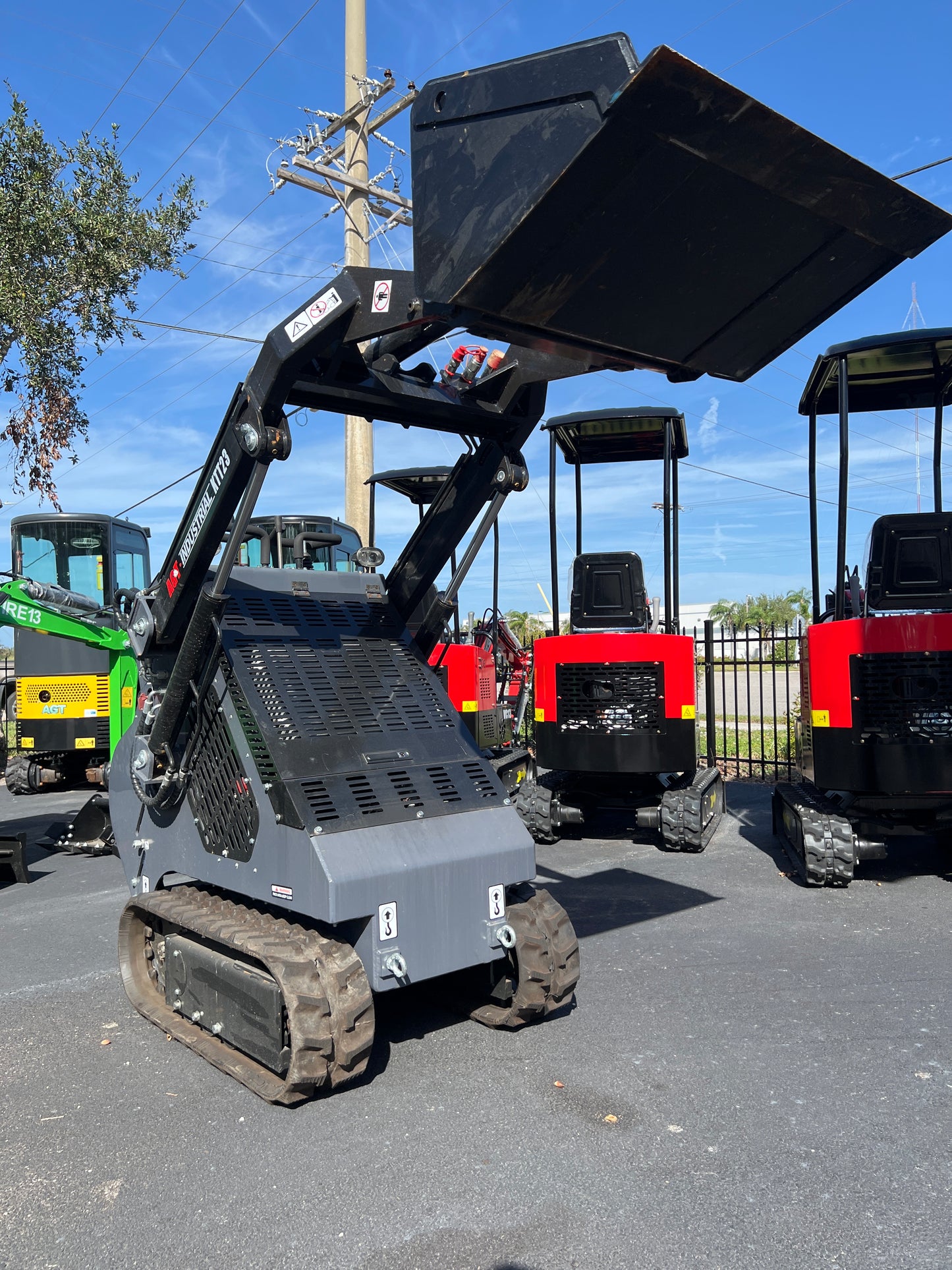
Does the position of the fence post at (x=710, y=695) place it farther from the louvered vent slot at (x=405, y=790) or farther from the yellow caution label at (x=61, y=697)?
the yellow caution label at (x=61, y=697)

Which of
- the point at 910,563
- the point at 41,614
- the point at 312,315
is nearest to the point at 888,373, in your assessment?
the point at 910,563

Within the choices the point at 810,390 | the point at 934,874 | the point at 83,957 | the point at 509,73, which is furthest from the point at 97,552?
the point at 509,73

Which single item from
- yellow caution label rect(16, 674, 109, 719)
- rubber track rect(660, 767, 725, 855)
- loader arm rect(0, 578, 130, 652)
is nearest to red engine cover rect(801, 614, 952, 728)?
rubber track rect(660, 767, 725, 855)

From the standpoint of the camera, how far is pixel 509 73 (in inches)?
122

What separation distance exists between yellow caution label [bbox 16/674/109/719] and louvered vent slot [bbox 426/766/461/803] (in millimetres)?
9266

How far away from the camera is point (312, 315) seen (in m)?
3.97

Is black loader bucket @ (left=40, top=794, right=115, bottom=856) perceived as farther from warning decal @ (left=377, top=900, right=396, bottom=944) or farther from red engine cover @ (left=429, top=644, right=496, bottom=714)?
warning decal @ (left=377, top=900, right=396, bottom=944)

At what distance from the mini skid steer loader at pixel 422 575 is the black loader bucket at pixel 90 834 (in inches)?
161

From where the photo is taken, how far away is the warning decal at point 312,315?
3936 millimetres

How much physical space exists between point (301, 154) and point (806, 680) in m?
13.7

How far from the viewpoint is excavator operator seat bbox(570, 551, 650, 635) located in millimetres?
10062

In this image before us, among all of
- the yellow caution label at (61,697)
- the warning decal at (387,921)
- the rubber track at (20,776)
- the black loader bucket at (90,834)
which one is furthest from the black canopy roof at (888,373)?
the rubber track at (20,776)

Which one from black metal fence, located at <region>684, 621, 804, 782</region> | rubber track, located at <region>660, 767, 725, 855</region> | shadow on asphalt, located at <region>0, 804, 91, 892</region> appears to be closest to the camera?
shadow on asphalt, located at <region>0, 804, 91, 892</region>

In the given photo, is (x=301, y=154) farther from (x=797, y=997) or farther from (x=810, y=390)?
(x=797, y=997)
